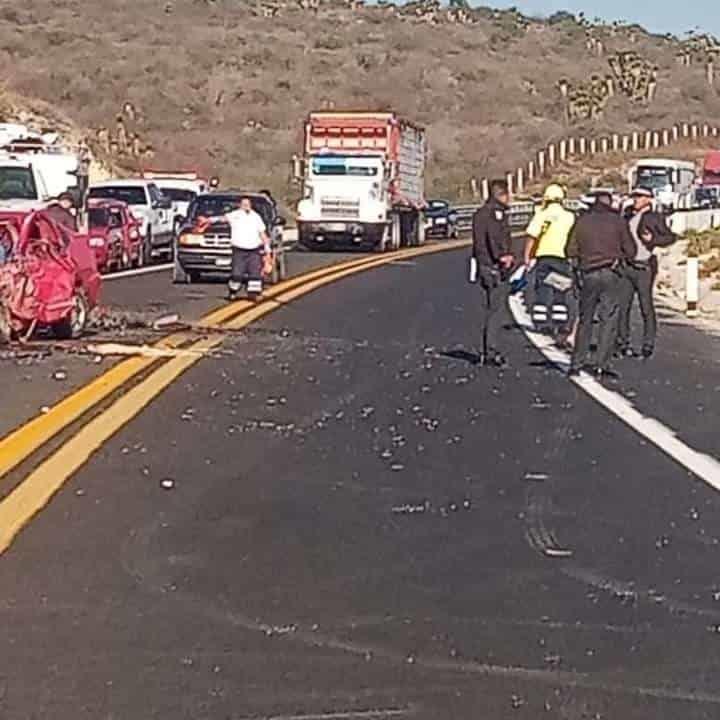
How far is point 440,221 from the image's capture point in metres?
64.2

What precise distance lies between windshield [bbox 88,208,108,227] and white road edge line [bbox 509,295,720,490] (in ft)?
53.2

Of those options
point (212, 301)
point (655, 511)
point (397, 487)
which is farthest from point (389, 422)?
point (212, 301)

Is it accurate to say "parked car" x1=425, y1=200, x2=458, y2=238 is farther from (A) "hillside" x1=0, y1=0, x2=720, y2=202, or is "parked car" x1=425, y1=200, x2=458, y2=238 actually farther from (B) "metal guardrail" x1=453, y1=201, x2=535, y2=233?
(A) "hillside" x1=0, y1=0, x2=720, y2=202

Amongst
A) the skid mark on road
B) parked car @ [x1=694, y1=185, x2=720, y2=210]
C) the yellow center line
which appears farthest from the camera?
parked car @ [x1=694, y1=185, x2=720, y2=210]

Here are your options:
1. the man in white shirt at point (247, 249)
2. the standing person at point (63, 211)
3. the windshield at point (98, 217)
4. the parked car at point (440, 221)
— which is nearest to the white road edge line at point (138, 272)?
the windshield at point (98, 217)

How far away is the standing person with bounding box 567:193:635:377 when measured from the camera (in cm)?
1870

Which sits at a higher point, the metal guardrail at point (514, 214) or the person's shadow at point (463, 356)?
the person's shadow at point (463, 356)

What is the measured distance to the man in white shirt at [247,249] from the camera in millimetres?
28828

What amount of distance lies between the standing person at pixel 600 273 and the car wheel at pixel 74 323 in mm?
5816

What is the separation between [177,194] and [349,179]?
5.18 m

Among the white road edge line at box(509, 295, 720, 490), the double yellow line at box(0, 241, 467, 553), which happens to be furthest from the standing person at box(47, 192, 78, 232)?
the white road edge line at box(509, 295, 720, 490)

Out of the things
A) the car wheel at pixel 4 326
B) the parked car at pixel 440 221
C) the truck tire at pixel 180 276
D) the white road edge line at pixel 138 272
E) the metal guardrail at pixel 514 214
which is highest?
the car wheel at pixel 4 326

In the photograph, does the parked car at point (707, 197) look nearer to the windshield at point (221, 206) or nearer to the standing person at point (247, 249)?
the windshield at point (221, 206)

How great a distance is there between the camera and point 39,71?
8225cm
